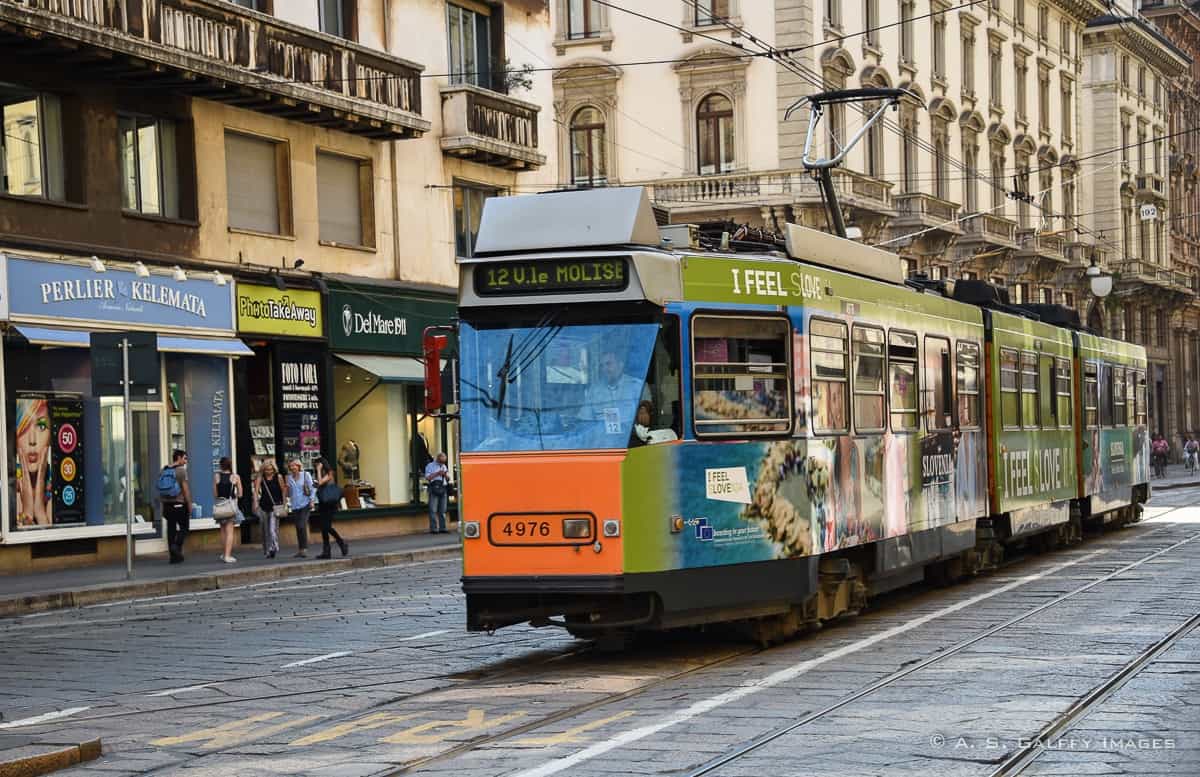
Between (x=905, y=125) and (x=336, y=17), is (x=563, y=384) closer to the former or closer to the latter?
(x=336, y=17)

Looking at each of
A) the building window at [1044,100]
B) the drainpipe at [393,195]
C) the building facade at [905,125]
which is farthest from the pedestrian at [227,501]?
→ the building window at [1044,100]

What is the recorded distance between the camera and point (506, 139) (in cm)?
3359

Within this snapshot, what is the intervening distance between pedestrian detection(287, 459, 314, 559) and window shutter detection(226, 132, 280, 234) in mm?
4636

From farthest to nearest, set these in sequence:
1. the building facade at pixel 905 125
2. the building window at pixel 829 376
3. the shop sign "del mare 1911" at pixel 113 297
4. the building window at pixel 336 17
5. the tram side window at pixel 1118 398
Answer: the building facade at pixel 905 125 → the building window at pixel 336 17 → the tram side window at pixel 1118 398 → the shop sign "del mare 1911" at pixel 113 297 → the building window at pixel 829 376

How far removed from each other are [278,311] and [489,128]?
23.1ft

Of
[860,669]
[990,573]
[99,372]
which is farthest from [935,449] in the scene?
[99,372]

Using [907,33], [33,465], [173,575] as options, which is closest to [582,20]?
[907,33]

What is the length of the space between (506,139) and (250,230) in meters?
7.30

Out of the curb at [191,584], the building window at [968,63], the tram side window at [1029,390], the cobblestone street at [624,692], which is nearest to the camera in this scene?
the cobblestone street at [624,692]

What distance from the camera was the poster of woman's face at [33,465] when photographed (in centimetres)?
2334

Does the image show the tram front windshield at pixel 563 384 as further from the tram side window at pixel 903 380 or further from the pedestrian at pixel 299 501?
the pedestrian at pixel 299 501

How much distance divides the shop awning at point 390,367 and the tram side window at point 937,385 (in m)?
14.5

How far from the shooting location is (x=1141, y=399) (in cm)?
2764

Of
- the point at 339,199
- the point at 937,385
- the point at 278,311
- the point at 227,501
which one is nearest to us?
the point at 937,385
